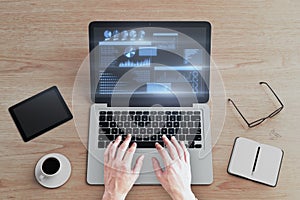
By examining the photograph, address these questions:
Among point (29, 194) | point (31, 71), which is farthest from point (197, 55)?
point (29, 194)

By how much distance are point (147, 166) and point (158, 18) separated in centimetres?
41

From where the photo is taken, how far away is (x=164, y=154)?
1.22 m

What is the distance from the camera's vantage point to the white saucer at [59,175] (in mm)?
1192

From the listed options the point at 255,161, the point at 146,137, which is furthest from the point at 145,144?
the point at 255,161

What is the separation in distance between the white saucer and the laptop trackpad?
159 mm

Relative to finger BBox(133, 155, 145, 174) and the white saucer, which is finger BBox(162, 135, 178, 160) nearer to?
finger BBox(133, 155, 145, 174)

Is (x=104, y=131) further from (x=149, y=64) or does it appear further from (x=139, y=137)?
(x=149, y=64)

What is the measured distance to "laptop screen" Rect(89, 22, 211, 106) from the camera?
1.28m

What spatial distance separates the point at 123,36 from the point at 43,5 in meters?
0.26

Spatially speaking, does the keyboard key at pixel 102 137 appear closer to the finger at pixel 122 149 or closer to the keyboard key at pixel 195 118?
the finger at pixel 122 149

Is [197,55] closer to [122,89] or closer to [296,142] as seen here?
[122,89]

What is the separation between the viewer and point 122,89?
1294mm

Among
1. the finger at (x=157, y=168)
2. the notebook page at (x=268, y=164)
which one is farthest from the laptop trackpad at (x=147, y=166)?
the notebook page at (x=268, y=164)

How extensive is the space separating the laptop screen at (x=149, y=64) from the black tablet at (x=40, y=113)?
0.30 feet
